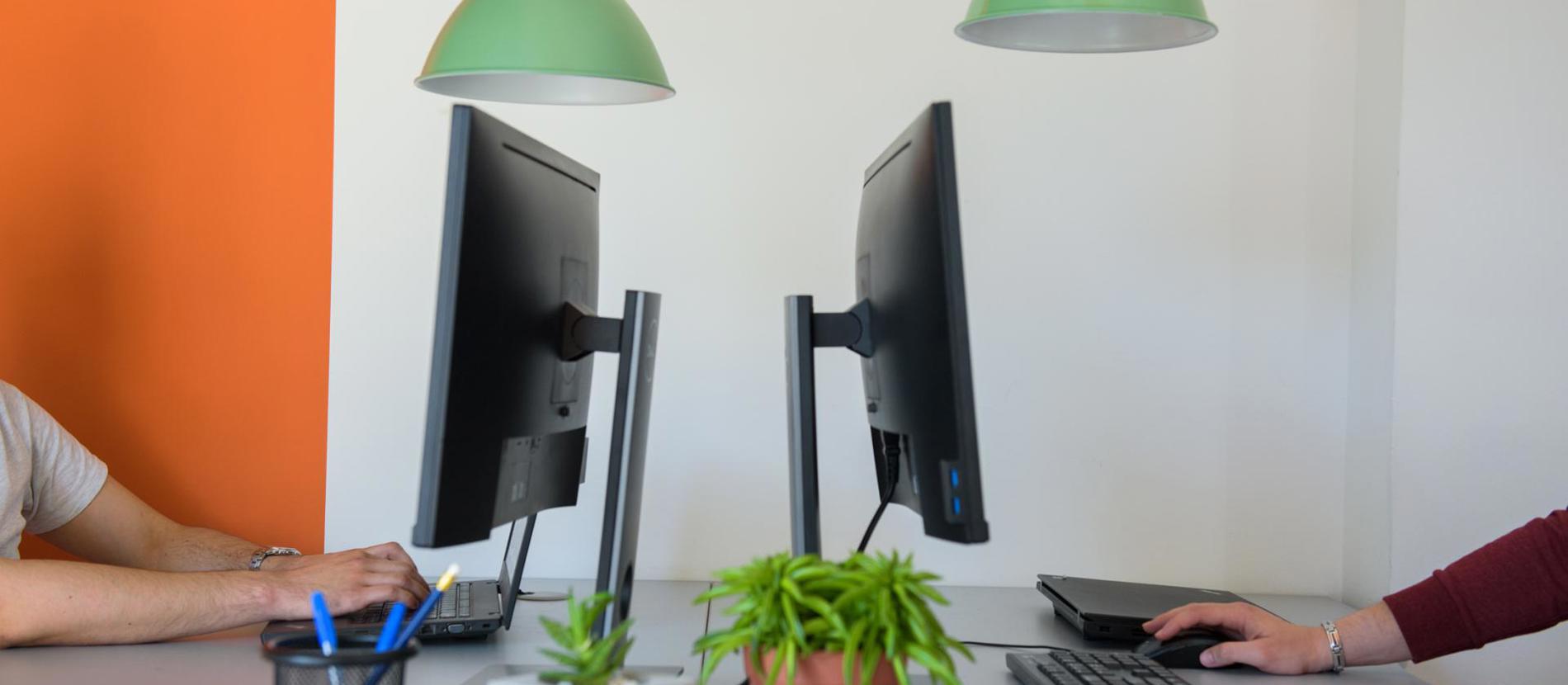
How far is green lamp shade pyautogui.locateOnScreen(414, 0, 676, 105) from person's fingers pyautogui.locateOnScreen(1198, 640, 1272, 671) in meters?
1.08

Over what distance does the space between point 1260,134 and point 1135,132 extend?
0.23 meters

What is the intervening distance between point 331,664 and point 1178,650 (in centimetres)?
112

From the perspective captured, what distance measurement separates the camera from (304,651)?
1.03m

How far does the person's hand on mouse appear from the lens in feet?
5.64

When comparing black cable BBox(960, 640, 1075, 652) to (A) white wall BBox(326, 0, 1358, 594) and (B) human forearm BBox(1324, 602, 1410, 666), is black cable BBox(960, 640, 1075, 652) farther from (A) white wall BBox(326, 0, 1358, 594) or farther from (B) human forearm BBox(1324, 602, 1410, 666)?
(A) white wall BBox(326, 0, 1358, 594)

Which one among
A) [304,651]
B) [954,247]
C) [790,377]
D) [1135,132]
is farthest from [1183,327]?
[304,651]

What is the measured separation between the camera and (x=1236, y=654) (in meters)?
1.71

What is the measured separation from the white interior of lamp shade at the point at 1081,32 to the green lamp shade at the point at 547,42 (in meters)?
0.47

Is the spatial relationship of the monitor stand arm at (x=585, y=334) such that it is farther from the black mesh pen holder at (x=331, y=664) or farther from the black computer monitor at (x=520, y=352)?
the black mesh pen holder at (x=331, y=664)

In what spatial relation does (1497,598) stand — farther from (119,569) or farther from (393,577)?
(119,569)

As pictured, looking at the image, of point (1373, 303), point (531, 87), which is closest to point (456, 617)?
point (531, 87)

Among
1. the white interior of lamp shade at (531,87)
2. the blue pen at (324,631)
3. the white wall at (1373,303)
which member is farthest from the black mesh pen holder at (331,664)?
the white wall at (1373,303)

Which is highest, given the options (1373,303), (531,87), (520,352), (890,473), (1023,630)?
(531,87)

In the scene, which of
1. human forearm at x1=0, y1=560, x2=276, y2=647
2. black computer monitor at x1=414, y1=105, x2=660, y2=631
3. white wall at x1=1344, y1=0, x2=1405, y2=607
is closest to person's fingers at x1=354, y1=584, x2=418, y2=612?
human forearm at x1=0, y1=560, x2=276, y2=647
